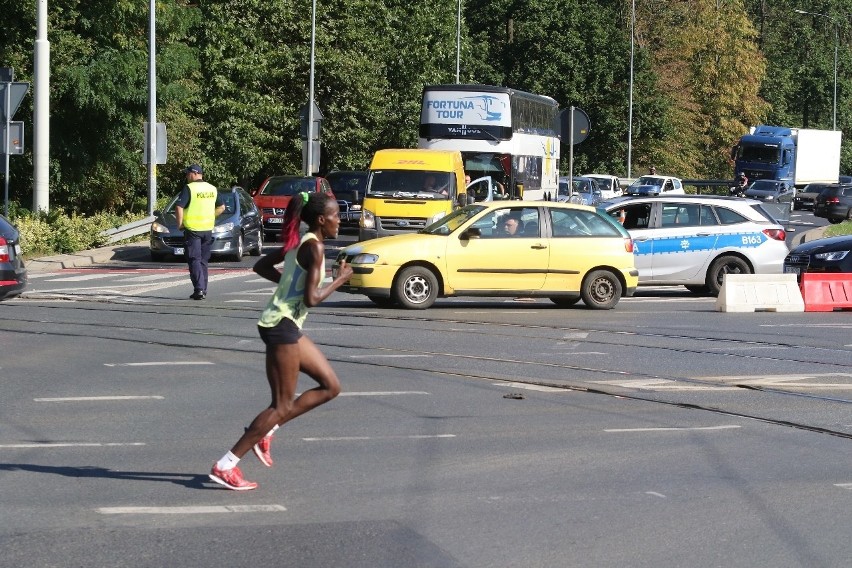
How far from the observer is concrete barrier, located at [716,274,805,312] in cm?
1964

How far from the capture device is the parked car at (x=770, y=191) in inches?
2501

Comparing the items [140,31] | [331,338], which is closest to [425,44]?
[140,31]

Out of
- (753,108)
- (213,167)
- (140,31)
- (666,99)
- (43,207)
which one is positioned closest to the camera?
(43,207)

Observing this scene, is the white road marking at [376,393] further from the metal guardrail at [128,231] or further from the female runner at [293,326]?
the metal guardrail at [128,231]

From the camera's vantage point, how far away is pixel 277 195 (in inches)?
1478

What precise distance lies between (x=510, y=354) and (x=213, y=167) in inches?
1416

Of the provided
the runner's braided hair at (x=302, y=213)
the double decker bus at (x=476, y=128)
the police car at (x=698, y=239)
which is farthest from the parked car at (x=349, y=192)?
the runner's braided hair at (x=302, y=213)

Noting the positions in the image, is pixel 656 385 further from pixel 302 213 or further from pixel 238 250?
pixel 238 250

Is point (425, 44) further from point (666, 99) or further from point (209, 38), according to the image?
point (666, 99)

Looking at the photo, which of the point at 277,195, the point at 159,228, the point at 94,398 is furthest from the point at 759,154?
the point at 94,398

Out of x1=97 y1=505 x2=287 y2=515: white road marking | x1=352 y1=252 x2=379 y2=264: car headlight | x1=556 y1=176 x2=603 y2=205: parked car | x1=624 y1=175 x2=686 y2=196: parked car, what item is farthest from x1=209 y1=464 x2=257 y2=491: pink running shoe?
x1=624 y1=175 x2=686 y2=196: parked car

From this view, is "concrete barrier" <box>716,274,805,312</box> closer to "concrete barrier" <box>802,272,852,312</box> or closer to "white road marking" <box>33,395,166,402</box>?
"concrete barrier" <box>802,272,852,312</box>

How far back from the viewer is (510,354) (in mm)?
14070

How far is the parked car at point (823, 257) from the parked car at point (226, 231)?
10.7 metres
